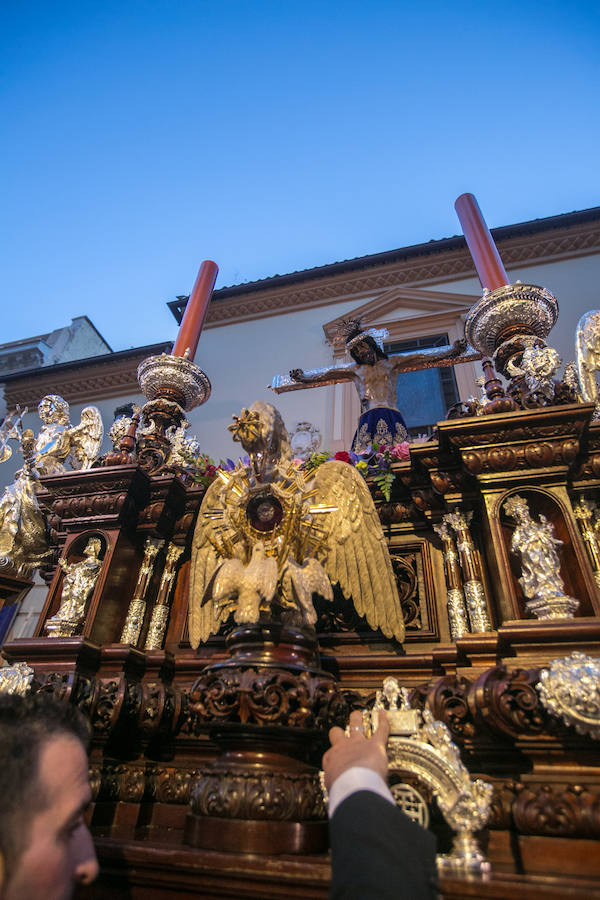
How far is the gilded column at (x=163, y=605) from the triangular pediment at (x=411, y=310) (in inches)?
232

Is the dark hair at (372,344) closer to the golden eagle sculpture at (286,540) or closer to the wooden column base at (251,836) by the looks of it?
the golden eagle sculpture at (286,540)

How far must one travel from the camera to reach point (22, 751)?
932mm

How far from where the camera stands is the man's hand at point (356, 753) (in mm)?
1218

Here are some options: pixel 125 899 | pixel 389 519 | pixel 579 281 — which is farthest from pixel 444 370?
pixel 125 899

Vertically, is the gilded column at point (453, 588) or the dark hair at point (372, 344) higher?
the dark hair at point (372, 344)

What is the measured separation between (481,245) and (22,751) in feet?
12.1

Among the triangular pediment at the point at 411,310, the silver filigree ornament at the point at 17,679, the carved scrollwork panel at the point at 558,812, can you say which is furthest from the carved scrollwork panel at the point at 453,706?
the triangular pediment at the point at 411,310

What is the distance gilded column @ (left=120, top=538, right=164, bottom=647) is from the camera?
244 centimetres

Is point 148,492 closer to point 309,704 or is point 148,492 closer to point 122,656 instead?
point 122,656

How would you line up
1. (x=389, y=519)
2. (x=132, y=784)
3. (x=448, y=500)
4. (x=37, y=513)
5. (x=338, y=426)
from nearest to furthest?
(x=132, y=784), (x=448, y=500), (x=389, y=519), (x=37, y=513), (x=338, y=426)

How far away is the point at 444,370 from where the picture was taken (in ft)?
23.9

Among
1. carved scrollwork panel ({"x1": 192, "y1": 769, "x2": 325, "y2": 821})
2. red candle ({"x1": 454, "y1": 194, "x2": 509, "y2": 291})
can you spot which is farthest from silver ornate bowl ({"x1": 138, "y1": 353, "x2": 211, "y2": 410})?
carved scrollwork panel ({"x1": 192, "y1": 769, "x2": 325, "y2": 821})

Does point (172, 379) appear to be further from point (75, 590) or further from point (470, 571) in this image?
point (470, 571)

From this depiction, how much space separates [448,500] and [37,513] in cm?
259
